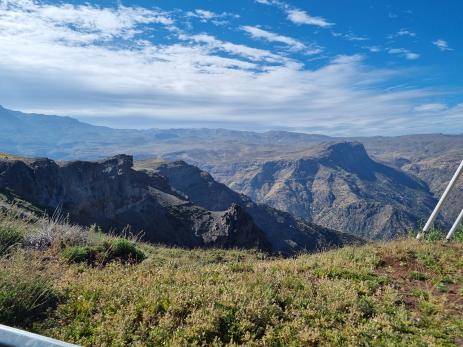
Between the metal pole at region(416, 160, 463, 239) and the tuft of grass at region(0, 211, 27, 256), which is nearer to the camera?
the tuft of grass at region(0, 211, 27, 256)

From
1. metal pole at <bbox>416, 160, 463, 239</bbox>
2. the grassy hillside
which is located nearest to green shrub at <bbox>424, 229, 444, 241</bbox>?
metal pole at <bbox>416, 160, 463, 239</bbox>

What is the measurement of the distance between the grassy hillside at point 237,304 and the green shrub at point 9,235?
0.43 ft

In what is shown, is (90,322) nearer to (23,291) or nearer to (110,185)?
(23,291)

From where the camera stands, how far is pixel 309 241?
167 metres

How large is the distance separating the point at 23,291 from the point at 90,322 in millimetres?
1355

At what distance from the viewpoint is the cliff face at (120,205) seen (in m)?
78.6

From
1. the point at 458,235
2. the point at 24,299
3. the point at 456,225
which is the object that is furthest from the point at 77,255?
the point at 458,235

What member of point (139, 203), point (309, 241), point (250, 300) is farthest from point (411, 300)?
point (309, 241)

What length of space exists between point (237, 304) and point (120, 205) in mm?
97765

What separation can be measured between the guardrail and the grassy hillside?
3.22 meters

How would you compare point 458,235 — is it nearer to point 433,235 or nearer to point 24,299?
point 433,235

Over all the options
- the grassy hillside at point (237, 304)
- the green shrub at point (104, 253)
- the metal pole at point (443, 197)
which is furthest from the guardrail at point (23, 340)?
the metal pole at point (443, 197)

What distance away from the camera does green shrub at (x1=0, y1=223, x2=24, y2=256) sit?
10.6 m

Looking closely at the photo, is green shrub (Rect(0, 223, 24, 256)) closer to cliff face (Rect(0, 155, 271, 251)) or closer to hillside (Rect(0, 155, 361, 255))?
hillside (Rect(0, 155, 361, 255))
